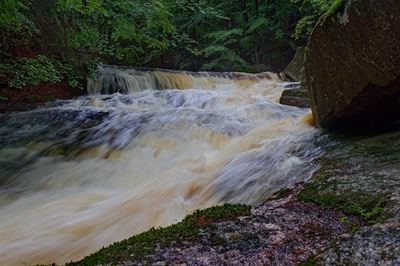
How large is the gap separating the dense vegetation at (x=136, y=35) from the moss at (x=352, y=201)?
5233 mm

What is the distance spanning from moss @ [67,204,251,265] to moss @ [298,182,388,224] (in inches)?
22.0

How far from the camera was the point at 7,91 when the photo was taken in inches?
388

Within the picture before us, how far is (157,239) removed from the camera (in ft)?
6.77

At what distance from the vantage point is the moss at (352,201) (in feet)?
7.38

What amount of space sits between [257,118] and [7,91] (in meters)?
6.63

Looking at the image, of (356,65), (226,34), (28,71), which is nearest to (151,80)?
(226,34)

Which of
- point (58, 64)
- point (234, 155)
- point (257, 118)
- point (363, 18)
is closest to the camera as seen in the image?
point (363, 18)

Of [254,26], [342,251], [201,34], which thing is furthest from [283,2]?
[342,251]

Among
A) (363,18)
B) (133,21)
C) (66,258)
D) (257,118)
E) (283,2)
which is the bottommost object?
(66,258)

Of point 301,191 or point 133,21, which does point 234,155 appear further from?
point 133,21

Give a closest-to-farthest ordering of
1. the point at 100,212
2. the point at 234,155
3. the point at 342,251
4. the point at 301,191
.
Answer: the point at 342,251, the point at 301,191, the point at 100,212, the point at 234,155

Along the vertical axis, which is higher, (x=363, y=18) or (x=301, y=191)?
(x=363, y=18)

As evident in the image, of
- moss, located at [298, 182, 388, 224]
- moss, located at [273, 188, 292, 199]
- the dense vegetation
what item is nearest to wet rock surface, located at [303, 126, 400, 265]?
moss, located at [298, 182, 388, 224]

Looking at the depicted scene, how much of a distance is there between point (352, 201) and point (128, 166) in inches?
169
